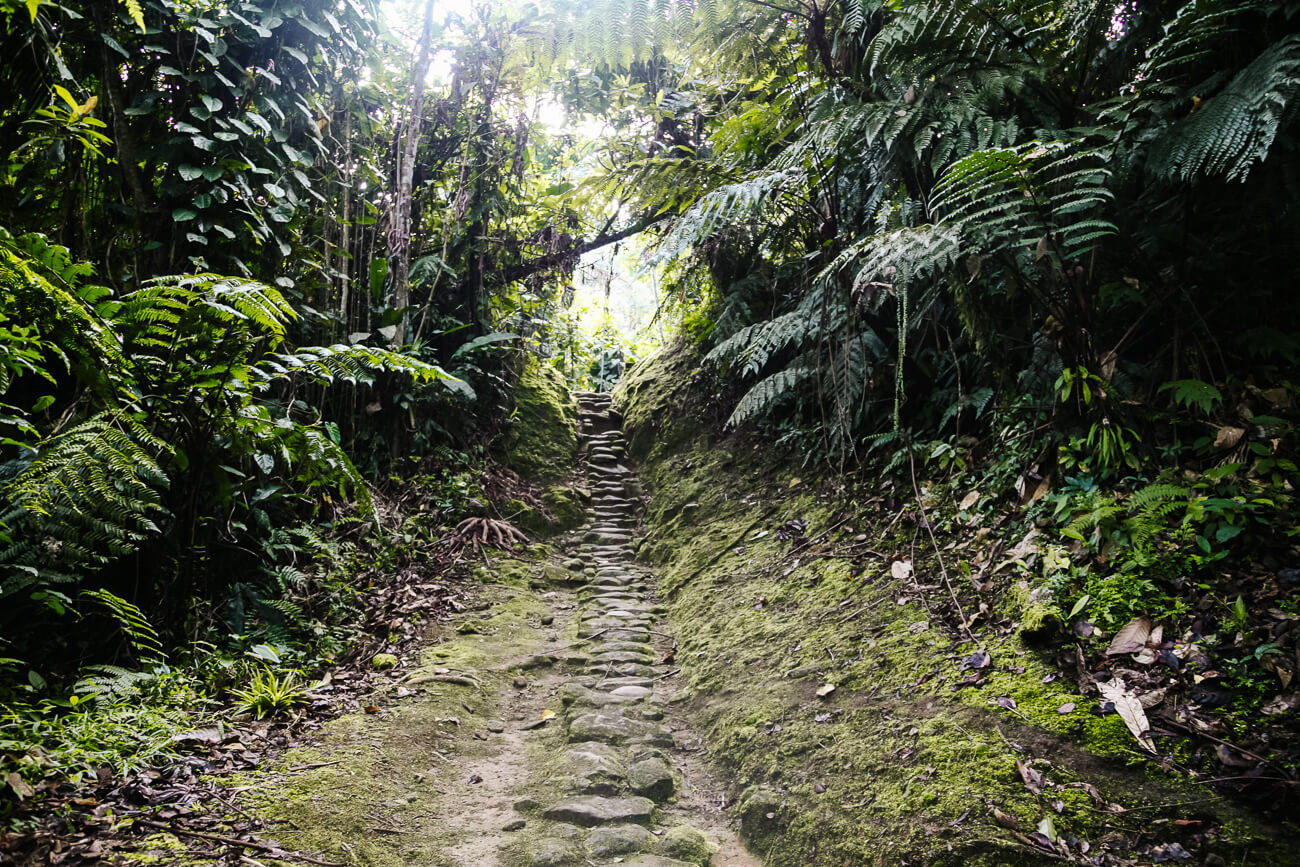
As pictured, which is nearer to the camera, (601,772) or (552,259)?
(601,772)

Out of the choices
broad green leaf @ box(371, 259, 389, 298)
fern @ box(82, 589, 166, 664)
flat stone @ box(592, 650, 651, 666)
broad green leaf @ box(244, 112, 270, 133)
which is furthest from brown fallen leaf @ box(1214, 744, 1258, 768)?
broad green leaf @ box(371, 259, 389, 298)

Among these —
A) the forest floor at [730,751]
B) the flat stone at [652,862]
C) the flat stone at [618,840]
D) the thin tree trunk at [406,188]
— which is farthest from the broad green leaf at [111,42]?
the flat stone at [652,862]

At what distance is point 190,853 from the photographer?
1.65 m

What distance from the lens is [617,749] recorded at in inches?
112

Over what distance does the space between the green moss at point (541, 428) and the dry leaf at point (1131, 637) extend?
6.00 metres

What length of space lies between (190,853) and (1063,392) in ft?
10.9

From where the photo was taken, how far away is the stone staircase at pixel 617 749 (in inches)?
84.6

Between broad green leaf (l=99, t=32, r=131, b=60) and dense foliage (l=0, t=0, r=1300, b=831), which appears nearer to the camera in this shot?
dense foliage (l=0, t=0, r=1300, b=831)

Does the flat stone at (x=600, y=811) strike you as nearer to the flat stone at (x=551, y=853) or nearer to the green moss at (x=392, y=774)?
the flat stone at (x=551, y=853)

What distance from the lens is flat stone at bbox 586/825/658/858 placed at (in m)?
2.12

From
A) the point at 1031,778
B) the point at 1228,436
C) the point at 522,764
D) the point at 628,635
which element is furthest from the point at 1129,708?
the point at 628,635

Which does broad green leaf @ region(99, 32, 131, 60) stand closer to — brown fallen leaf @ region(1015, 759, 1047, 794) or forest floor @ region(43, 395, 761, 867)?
forest floor @ region(43, 395, 761, 867)

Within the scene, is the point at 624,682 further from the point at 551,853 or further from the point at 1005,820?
the point at 1005,820

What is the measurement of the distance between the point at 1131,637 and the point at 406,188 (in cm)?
637
